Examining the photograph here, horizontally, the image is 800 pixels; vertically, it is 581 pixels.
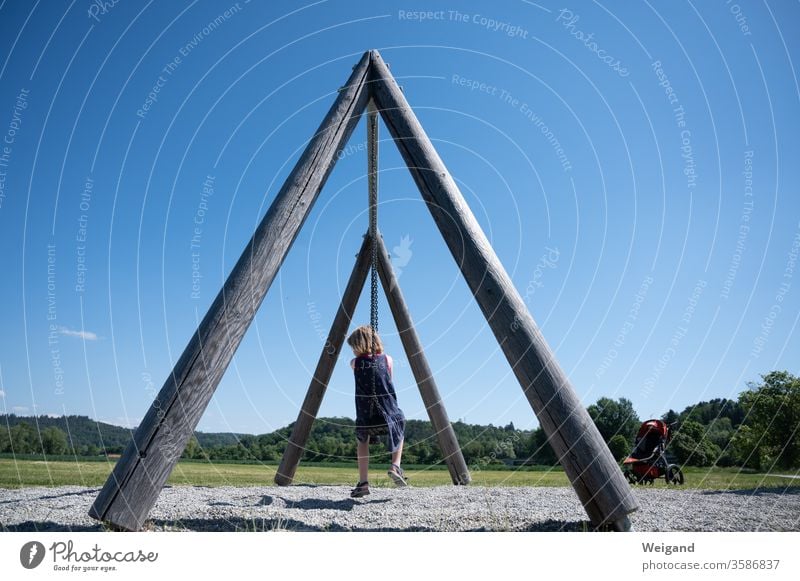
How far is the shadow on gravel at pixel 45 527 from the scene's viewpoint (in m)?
3.93

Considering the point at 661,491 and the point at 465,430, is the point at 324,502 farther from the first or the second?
the point at 661,491

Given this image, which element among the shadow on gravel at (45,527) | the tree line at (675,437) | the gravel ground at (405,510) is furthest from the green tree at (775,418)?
the shadow on gravel at (45,527)

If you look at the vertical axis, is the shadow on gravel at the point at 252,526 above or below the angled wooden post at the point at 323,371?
below

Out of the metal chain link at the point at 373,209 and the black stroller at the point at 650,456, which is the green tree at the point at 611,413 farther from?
the metal chain link at the point at 373,209

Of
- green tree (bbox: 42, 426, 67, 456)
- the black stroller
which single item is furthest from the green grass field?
green tree (bbox: 42, 426, 67, 456)

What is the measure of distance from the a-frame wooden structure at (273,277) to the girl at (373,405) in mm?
2258

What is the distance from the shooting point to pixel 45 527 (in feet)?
13.6

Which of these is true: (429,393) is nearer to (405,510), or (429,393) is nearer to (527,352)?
(405,510)

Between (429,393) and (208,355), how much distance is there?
488 centimetres

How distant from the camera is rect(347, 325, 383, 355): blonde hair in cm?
630

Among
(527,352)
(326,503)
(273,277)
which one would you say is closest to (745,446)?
(326,503)

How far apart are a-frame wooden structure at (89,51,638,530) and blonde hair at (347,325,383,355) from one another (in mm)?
2232
